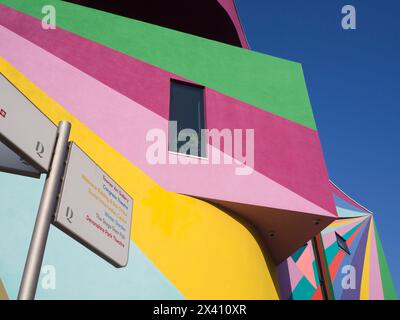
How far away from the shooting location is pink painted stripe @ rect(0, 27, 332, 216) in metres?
6.80

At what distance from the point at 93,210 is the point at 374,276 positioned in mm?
16827

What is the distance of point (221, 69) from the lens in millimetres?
8711

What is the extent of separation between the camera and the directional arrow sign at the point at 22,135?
184 centimetres

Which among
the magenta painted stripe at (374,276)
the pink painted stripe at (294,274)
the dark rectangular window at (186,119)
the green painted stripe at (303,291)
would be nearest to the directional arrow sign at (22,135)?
the dark rectangular window at (186,119)

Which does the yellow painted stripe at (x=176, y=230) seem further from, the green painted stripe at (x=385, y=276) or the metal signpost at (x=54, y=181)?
the green painted stripe at (x=385, y=276)

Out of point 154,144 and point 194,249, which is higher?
point 154,144

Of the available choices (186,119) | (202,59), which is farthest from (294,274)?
(202,59)

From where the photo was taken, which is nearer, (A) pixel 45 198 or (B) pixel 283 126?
(A) pixel 45 198

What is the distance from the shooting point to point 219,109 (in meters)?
8.21

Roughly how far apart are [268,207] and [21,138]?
616 centimetres

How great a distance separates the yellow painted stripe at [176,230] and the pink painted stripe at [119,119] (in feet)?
0.56

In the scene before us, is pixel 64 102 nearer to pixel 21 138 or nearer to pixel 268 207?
Result: pixel 268 207

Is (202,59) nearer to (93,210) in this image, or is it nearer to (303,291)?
(93,210)
